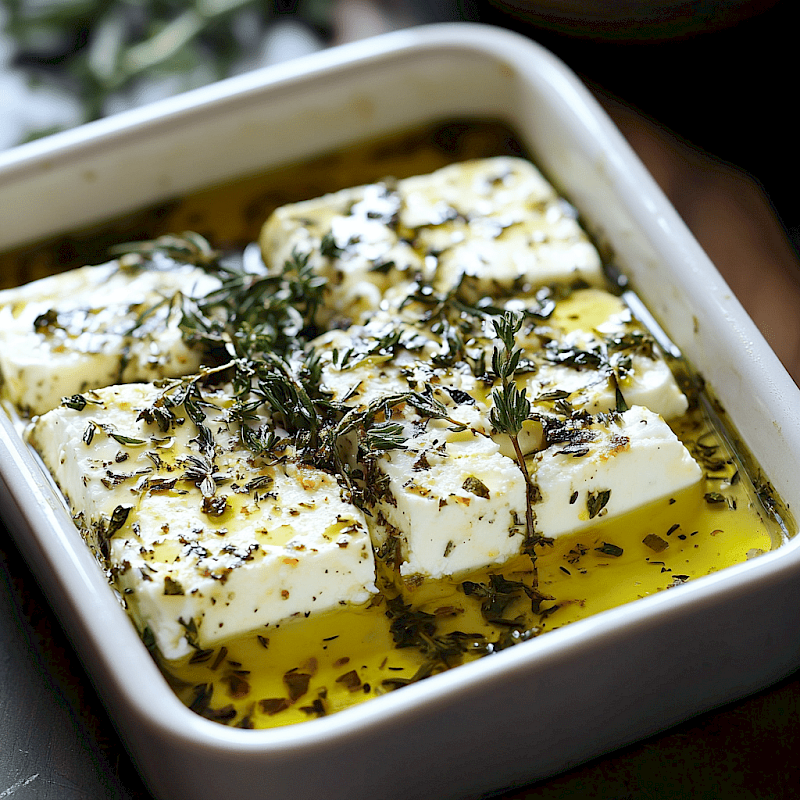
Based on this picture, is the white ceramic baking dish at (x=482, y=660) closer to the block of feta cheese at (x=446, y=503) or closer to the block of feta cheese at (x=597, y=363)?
the block of feta cheese at (x=597, y=363)

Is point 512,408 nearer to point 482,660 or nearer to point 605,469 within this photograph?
point 605,469

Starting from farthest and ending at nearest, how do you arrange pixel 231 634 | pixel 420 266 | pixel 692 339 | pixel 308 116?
pixel 308 116
pixel 420 266
pixel 692 339
pixel 231 634

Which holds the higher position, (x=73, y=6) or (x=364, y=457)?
(x=73, y=6)

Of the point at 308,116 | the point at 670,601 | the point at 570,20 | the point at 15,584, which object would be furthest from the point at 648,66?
the point at 15,584

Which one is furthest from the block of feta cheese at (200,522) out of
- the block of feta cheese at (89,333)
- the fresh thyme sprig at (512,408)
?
the fresh thyme sprig at (512,408)

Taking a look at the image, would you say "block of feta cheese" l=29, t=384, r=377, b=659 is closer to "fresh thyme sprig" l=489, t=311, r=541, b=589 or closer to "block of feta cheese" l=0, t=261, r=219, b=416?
"block of feta cheese" l=0, t=261, r=219, b=416

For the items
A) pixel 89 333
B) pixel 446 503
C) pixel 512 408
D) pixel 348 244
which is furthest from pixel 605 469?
pixel 89 333

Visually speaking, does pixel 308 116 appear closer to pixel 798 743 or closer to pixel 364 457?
pixel 364 457
